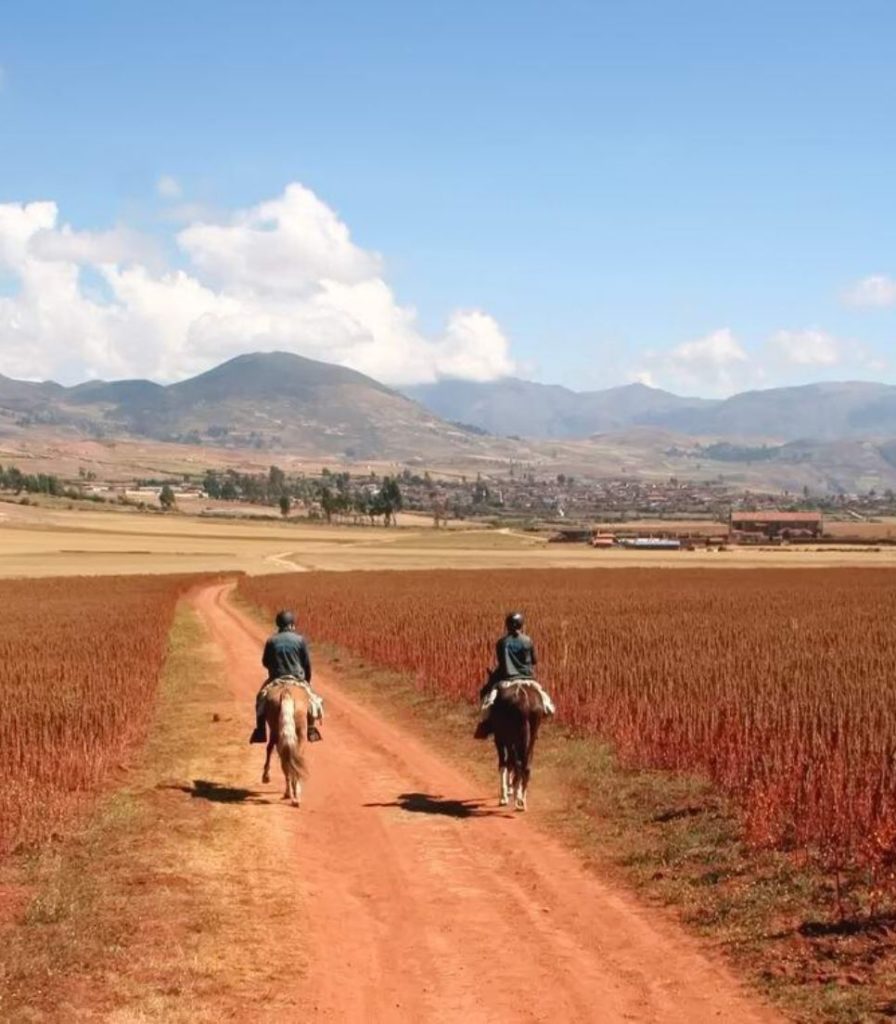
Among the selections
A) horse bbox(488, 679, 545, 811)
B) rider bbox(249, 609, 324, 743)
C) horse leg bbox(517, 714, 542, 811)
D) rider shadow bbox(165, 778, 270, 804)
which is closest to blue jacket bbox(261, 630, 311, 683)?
rider bbox(249, 609, 324, 743)

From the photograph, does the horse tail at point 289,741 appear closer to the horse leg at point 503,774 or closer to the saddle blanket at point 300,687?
the saddle blanket at point 300,687

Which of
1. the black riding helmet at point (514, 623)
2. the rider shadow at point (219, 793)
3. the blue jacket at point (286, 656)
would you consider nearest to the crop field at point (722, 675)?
the black riding helmet at point (514, 623)

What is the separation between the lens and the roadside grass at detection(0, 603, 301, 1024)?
945cm

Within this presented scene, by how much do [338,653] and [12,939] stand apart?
2554cm

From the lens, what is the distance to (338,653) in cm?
3612

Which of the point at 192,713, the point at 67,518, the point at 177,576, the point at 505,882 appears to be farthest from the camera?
the point at 67,518

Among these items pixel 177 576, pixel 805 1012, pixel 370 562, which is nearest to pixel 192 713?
pixel 805 1012

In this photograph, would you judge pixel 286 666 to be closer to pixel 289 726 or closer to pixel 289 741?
pixel 289 726

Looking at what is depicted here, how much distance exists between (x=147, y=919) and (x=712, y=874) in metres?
6.01

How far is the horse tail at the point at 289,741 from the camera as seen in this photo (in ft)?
54.9

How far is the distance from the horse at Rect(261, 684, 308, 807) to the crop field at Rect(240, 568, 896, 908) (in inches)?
211

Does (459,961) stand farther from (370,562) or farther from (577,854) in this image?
(370,562)

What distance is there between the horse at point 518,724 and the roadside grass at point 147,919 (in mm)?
3732

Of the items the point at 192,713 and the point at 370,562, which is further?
the point at 370,562
